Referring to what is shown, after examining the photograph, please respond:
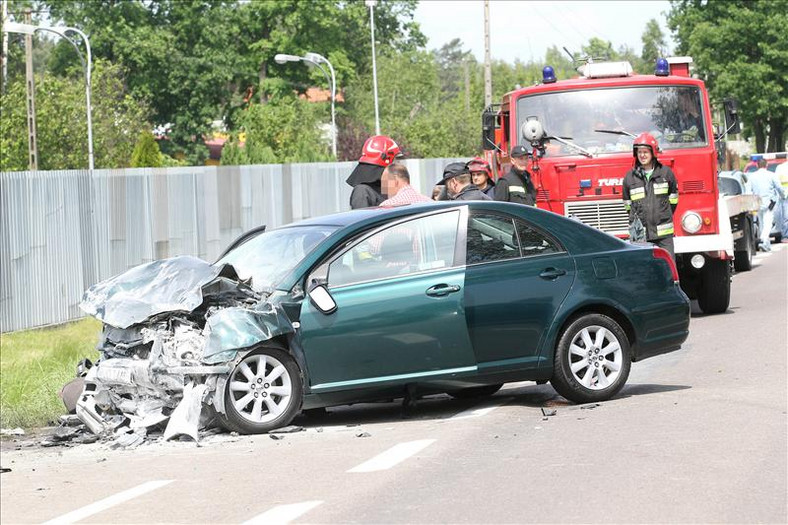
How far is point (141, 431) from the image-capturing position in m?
9.09

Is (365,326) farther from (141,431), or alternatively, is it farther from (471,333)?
(141,431)

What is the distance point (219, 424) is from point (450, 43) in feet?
617

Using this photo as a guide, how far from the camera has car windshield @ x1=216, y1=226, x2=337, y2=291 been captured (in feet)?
30.7

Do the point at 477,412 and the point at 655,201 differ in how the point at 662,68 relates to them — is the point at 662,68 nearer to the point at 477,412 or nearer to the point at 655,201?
the point at 655,201

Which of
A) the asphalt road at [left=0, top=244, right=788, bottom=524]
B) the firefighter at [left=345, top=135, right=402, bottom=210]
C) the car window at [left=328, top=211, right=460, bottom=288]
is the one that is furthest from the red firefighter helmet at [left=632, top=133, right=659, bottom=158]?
the car window at [left=328, top=211, right=460, bottom=288]

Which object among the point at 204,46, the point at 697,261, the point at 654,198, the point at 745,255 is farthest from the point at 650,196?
the point at 204,46

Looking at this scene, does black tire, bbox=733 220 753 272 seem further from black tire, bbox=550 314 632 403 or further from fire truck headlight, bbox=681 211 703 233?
black tire, bbox=550 314 632 403

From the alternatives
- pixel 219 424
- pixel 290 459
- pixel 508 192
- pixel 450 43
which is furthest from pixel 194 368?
pixel 450 43

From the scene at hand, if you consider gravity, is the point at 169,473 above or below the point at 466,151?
below

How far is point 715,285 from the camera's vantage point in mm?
16219

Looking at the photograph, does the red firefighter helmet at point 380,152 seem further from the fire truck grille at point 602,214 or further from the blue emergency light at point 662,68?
the blue emergency light at point 662,68

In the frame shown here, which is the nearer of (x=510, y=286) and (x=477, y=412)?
(x=510, y=286)

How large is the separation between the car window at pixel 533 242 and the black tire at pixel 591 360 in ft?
1.72

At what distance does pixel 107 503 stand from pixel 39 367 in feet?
24.7
